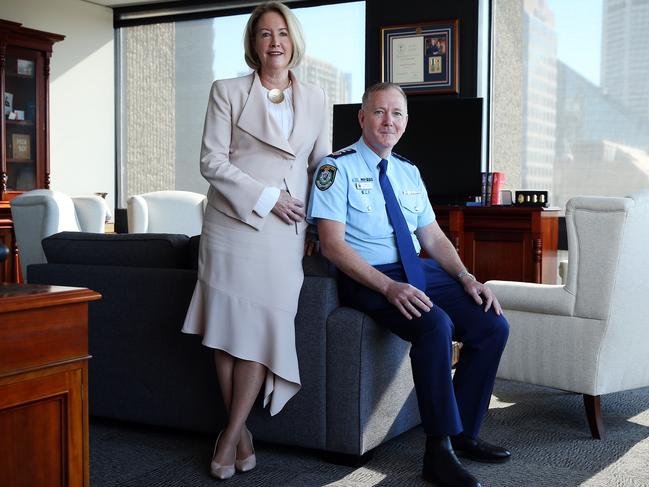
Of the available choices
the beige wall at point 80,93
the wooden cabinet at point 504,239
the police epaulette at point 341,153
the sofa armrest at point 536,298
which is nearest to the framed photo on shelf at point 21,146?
the beige wall at point 80,93

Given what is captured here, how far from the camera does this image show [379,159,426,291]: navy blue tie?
255 centimetres

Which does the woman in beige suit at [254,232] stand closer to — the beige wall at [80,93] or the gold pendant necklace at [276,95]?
the gold pendant necklace at [276,95]

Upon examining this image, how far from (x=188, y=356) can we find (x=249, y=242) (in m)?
0.55

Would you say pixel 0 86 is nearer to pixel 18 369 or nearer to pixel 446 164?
pixel 446 164

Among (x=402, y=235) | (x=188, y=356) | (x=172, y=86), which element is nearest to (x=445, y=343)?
(x=402, y=235)

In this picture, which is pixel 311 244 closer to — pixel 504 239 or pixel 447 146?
pixel 504 239

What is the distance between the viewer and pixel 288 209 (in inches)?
95.8

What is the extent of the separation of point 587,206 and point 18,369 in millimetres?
1974

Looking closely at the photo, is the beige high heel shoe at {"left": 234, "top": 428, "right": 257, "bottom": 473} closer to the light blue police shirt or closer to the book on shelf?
the light blue police shirt

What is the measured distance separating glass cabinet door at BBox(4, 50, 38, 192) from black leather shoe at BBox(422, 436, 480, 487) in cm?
459

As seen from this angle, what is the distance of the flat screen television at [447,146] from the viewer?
16.8 ft

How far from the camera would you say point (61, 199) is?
13.9 feet

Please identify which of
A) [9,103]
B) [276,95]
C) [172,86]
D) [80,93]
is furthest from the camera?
[172,86]

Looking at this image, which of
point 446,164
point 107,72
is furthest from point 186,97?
point 446,164
